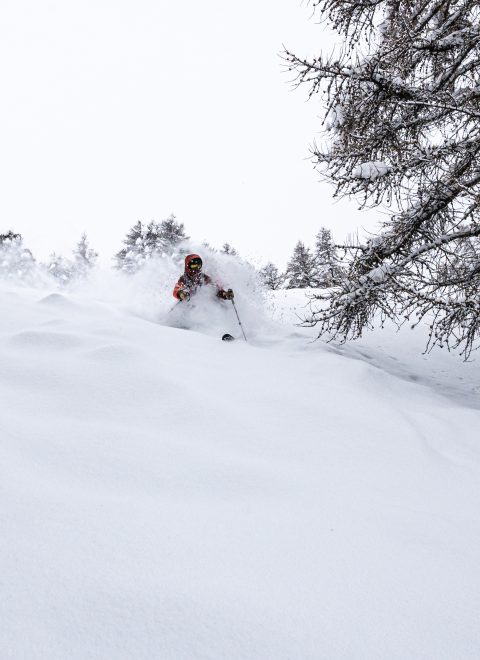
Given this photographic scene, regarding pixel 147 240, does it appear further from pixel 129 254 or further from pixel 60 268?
pixel 60 268

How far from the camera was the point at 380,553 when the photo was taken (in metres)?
1.56

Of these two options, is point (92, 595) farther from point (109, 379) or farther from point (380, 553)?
point (109, 379)

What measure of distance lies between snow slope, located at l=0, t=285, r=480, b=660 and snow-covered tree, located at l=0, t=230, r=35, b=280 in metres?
41.2

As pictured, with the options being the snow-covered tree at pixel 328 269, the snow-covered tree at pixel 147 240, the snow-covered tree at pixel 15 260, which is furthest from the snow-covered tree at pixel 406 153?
the snow-covered tree at pixel 15 260

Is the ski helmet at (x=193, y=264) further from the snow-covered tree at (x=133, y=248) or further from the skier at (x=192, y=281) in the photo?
the snow-covered tree at (x=133, y=248)

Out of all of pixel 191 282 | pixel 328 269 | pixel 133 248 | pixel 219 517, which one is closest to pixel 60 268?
pixel 133 248

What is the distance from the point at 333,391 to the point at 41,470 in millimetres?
2600

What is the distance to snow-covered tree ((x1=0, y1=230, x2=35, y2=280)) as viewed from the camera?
3938cm

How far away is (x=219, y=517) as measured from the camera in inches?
64.9

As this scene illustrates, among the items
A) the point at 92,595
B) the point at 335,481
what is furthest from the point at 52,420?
the point at 335,481

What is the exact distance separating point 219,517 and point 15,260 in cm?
4549

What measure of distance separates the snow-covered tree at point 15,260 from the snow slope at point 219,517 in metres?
41.2

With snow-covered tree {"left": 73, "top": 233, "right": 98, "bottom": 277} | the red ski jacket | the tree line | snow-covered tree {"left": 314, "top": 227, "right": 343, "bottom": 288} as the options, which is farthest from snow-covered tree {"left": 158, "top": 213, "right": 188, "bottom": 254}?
snow-covered tree {"left": 314, "top": 227, "right": 343, "bottom": 288}

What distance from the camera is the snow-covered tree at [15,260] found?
129 feet
